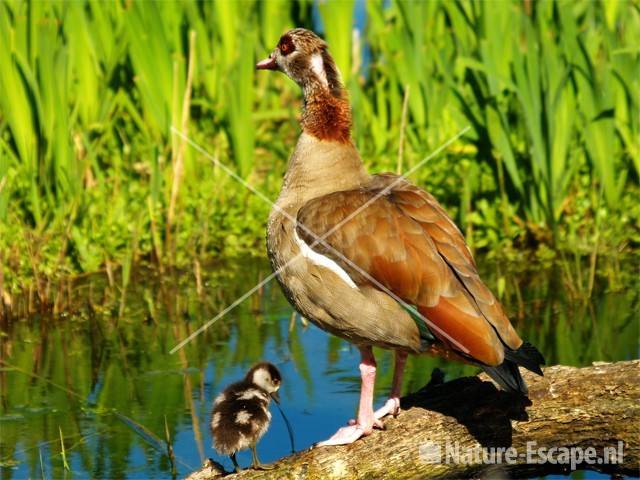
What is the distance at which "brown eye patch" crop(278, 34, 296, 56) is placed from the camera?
6242 mm

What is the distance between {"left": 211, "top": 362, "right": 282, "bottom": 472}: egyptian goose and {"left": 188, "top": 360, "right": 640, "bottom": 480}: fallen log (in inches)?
5.3

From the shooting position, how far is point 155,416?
20.3 ft

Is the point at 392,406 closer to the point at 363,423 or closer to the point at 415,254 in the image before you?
the point at 363,423

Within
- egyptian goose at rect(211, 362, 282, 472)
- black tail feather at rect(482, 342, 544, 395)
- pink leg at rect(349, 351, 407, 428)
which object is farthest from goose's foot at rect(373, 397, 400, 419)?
black tail feather at rect(482, 342, 544, 395)

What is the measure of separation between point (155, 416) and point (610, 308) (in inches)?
117

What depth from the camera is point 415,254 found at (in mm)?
5234

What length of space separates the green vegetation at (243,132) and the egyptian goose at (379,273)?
7.47 ft

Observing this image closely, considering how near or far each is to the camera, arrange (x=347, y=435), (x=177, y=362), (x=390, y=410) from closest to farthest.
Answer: (x=347, y=435), (x=390, y=410), (x=177, y=362)

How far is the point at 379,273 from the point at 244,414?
85 cm

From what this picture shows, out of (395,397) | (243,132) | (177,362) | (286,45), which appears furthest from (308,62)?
(243,132)

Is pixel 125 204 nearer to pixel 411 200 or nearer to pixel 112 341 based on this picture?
pixel 112 341

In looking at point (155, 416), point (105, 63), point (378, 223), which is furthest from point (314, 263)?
point (105, 63)

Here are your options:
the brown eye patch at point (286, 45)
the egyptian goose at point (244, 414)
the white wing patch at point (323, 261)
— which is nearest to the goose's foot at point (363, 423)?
the egyptian goose at point (244, 414)

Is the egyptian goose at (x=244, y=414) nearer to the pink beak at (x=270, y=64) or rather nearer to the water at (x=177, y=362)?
the water at (x=177, y=362)
